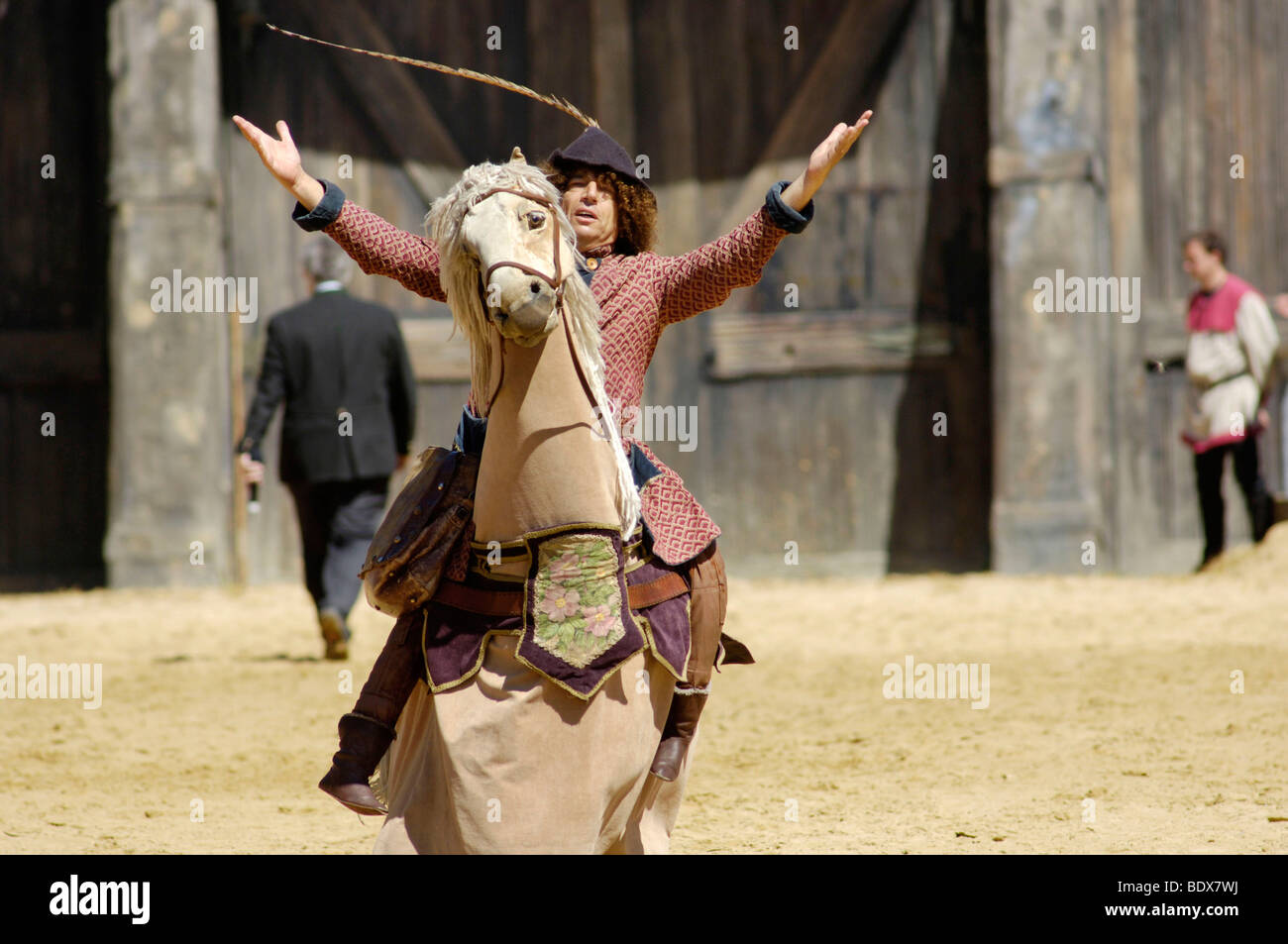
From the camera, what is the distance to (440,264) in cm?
327

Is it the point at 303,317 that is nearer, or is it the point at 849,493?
the point at 303,317

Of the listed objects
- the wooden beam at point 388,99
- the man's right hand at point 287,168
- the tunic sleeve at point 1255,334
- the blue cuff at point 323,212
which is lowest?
the blue cuff at point 323,212

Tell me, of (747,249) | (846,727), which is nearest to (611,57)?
(846,727)

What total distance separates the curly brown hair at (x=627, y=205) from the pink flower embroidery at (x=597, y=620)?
970 millimetres

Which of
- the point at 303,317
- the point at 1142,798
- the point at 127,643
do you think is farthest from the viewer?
the point at 127,643

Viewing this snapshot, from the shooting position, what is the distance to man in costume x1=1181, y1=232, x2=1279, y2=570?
9.48m

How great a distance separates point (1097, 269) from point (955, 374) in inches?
42.8

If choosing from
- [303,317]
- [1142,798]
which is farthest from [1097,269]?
[1142,798]

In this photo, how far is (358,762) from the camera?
3219 mm

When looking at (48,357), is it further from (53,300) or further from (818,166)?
(818,166)

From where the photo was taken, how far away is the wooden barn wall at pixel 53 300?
10.3 meters

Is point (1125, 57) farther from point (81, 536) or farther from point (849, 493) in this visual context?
point (81, 536)

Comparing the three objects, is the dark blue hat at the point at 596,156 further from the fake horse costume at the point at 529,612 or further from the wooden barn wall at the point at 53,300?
the wooden barn wall at the point at 53,300

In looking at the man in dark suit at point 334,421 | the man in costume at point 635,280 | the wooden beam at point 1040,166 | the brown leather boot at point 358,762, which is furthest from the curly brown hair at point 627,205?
the wooden beam at point 1040,166
